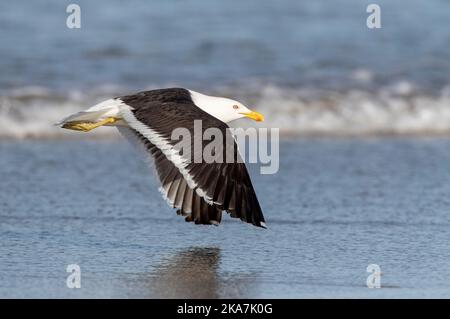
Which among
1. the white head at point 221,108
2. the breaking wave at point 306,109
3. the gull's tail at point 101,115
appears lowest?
the gull's tail at point 101,115

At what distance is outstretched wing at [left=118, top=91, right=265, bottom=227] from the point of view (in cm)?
575

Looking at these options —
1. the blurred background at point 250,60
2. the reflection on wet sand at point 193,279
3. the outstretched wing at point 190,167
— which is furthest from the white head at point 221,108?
the blurred background at point 250,60

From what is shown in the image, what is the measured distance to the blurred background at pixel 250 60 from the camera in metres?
10.6

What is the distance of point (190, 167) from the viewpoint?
5.83 metres

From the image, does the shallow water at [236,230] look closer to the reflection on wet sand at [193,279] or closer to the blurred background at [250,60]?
the reflection on wet sand at [193,279]

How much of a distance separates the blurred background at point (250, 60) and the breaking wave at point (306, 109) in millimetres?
12

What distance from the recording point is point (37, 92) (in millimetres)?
10938

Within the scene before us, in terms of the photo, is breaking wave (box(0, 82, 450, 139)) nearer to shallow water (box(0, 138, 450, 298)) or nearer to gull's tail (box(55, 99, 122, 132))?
shallow water (box(0, 138, 450, 298))

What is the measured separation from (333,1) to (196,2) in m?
2.03

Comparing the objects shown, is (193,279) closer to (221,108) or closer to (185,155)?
(185,155)

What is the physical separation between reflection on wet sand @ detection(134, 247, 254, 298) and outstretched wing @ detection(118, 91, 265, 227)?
1.06 ft

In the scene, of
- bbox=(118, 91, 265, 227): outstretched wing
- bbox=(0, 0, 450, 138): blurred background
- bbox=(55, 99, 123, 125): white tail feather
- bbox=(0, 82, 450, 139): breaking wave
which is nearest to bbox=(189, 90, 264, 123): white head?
bbox=(118, 91, 265, 227): outstretched wing
